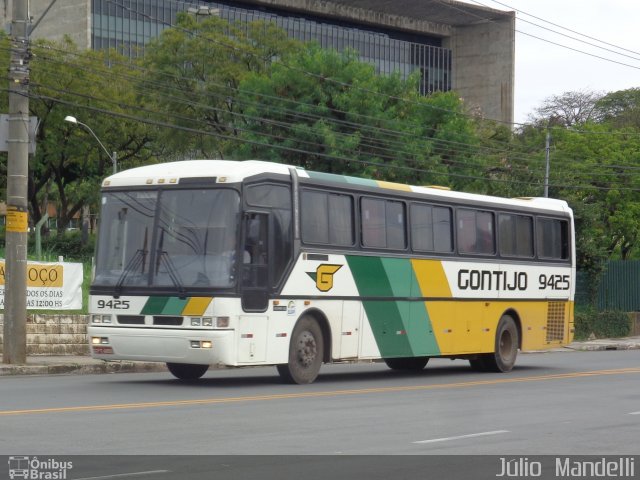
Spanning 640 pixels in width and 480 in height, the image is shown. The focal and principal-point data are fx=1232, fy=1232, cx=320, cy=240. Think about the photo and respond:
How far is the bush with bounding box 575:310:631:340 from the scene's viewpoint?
45188 millimetres

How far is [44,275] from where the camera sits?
27.1 m

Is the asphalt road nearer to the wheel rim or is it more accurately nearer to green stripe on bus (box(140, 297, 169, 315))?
the wheel rim

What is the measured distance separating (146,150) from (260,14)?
3931cm

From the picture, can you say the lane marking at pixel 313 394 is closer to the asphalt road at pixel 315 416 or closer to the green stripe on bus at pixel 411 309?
the asphalt road at pixel 315 416

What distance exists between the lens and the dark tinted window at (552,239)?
26.6m

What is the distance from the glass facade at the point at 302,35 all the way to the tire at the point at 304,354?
64493 mm

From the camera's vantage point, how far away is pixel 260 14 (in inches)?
4341

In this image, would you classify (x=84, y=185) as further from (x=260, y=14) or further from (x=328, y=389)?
(x=328, y=389)

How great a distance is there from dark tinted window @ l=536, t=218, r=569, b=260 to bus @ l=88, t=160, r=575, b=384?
98.8 inches

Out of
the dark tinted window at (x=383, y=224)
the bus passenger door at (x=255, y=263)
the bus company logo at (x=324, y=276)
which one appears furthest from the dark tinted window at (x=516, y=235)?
the bus passenger door at (x=255, y=263)

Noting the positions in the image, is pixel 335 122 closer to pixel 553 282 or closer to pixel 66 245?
pixel 66 245

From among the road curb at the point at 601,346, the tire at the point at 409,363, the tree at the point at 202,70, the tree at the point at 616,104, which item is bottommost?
the road curb at the point at 601,346
